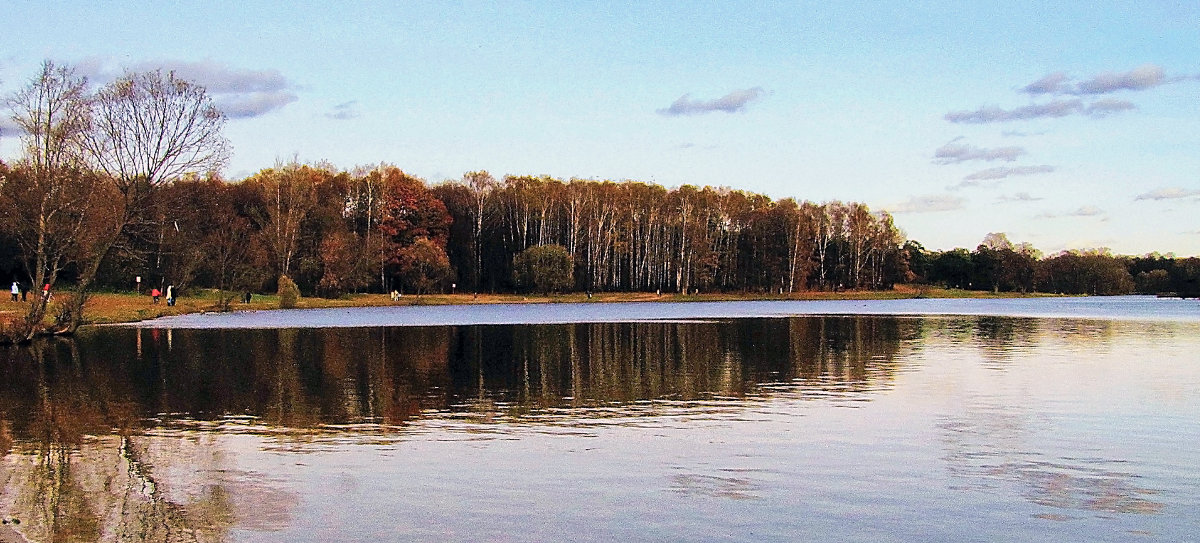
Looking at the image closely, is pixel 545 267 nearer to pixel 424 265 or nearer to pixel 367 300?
pixel 424 265

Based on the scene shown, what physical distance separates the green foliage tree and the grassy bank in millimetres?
1857

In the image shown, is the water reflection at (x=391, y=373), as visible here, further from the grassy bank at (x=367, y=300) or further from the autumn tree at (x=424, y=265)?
the autumn tree at (x=424, y=265)

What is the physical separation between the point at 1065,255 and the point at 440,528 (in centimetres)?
19240

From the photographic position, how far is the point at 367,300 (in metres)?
92.5

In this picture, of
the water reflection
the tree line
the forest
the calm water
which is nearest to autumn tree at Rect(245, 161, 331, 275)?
the forest

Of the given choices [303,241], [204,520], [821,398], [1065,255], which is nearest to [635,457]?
[204,520]

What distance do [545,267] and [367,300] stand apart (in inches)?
757

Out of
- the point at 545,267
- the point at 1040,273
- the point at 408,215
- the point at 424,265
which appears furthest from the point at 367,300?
the point at 1040,273

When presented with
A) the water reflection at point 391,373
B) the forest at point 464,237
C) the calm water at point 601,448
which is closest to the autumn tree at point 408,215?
the forest at point 464,237

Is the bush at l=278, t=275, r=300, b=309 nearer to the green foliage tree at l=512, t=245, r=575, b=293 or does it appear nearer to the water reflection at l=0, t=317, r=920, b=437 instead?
the green foliage tree at l=512, t=245, r=575, b=293

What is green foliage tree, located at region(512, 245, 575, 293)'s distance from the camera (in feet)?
342

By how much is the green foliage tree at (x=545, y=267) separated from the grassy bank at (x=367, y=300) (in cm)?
186

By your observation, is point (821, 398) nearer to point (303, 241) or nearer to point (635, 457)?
point (635, 457)

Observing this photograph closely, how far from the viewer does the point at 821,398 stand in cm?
2266
